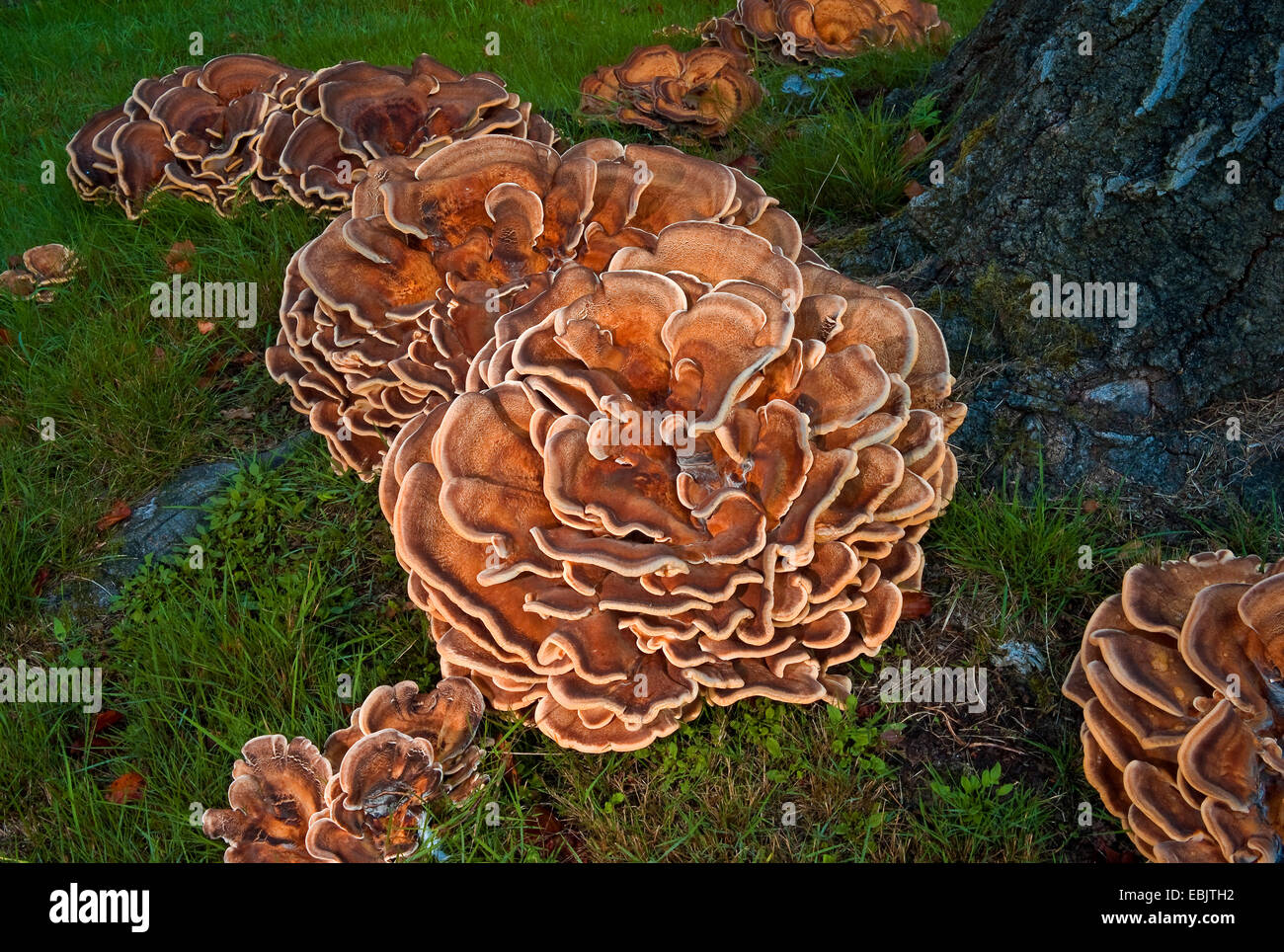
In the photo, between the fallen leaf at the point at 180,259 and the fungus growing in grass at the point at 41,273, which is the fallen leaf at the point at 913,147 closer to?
the fallen leaf at the point at 180,259

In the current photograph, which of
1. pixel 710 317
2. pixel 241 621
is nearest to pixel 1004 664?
pixel 710 317

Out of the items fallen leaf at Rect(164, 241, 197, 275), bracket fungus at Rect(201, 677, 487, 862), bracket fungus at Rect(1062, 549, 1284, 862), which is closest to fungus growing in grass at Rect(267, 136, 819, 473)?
bracket fungus at Rect(201, 677, 487, 862)

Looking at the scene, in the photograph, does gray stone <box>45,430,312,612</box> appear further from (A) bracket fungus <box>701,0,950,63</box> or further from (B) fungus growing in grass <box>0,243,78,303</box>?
(A) bracket fungus <box>701,0,950,63</box>

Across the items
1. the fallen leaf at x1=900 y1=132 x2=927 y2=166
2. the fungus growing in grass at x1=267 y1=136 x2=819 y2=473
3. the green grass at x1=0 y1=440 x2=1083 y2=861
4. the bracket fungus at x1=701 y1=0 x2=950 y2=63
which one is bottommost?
the green grass at x1=0 y1=440 x2=1083 y2=861

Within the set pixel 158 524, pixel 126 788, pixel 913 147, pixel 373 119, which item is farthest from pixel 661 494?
pixel 373 119

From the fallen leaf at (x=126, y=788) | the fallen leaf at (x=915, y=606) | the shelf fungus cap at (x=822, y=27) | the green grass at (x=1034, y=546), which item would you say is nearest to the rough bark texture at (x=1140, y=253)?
the green grass at (x=1034, y=546)

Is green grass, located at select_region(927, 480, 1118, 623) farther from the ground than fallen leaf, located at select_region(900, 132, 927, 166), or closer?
closer

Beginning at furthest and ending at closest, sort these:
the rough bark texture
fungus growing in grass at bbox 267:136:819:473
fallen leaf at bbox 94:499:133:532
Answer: fallen leaf at bbox 94:499:133:532 → fungus growing in grass at bbox 267:136:819:473 → the rough bark texture
